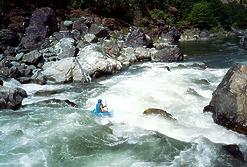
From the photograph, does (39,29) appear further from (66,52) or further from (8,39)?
(66,52)

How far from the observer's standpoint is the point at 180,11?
6825cm

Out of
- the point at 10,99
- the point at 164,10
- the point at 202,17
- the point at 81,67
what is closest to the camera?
the point at 10,99

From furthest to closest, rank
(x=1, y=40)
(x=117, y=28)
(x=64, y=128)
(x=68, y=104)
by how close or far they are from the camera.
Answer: (x=117, y=28) < (x=1, y=40) < (x=68, y=104) < (x=64, y=128)

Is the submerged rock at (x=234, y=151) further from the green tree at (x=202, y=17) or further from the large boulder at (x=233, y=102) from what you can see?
the green tree at (x=202, y=17)

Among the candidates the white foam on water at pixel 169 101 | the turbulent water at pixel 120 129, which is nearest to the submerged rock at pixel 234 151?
the turbulent water at pixel 120 129

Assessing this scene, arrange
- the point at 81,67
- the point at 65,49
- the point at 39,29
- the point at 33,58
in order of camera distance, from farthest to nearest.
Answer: the point at 39,29, the point at 65,49, the point at 33,58, the point at 81,67

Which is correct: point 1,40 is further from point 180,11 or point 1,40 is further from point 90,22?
point 180,11

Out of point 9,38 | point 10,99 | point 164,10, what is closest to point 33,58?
point 9,38

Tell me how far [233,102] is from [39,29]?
25453 mm

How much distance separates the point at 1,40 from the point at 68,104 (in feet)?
54.7

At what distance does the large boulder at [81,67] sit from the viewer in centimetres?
2591

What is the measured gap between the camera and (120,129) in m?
16.9

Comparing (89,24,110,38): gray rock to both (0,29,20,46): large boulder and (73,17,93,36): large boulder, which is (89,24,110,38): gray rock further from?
(0,29,20,46): large boulder

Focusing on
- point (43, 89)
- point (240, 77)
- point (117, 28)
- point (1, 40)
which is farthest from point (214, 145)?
point (117, 28)
